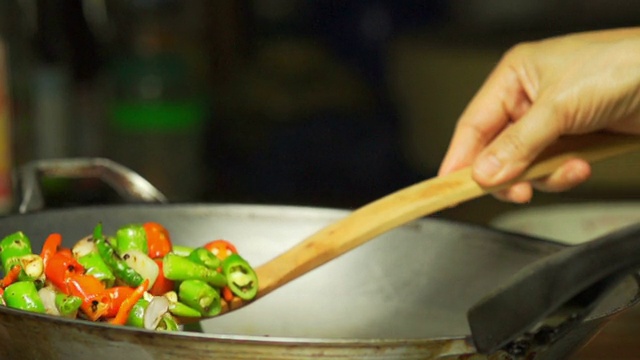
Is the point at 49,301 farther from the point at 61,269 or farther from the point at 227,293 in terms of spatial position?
the point at 227,293

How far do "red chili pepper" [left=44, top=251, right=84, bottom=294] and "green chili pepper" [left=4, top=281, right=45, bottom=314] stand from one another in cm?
3

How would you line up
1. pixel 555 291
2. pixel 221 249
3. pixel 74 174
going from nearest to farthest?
pixel 555 291
pixel 221 249
pixel 74 174

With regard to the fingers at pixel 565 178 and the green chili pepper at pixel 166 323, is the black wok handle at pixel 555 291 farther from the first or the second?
the fingers at pixel 565 178

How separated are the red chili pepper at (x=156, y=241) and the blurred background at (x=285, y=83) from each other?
52.7 inches

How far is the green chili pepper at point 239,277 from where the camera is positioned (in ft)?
3.20

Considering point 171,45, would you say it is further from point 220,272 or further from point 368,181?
point 220,272

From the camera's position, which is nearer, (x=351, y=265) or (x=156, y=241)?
(x=156, y=241)

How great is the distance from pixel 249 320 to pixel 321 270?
0.11 m

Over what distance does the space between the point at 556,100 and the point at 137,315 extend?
0.49m

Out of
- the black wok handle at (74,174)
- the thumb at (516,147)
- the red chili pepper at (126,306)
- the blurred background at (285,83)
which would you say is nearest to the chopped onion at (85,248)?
the red chili pepper at (126,306)

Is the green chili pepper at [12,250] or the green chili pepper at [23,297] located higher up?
the green chili pepper at [12,250]

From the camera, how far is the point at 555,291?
0.69m

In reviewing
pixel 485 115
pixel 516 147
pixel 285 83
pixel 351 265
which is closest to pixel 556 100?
pixel 516 147

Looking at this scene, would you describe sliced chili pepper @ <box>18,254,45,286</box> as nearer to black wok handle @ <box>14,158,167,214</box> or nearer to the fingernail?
black wok handle @ <box>14,158,167,214</box>
